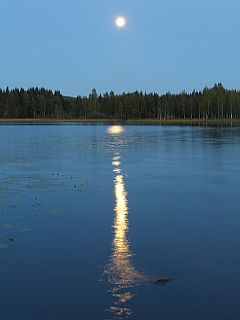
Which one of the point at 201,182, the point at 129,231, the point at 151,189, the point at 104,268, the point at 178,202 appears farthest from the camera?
the point at 201,182

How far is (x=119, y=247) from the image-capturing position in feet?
51.5

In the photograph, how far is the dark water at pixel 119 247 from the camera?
36.9ft

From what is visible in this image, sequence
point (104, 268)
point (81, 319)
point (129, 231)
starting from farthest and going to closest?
point (129, 231), point (104, 268), point (81, 319)

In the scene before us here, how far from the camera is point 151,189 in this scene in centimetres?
2767

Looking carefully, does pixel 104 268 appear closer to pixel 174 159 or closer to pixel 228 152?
pixel 174 159

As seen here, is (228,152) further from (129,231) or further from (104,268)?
(104,268)

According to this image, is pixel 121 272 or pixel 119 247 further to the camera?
pixel 119 247

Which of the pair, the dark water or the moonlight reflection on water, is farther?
the dark water

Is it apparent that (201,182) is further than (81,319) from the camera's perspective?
Yes

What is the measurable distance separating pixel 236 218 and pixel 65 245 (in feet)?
25.2

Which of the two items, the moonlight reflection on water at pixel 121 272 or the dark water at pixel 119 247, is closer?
the moonlight reflection on water at pixel 121 272

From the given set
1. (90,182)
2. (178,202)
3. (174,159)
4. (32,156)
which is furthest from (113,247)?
(32,156)

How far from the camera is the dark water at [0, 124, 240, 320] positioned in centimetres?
1123

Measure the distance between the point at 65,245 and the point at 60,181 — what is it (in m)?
15.0
